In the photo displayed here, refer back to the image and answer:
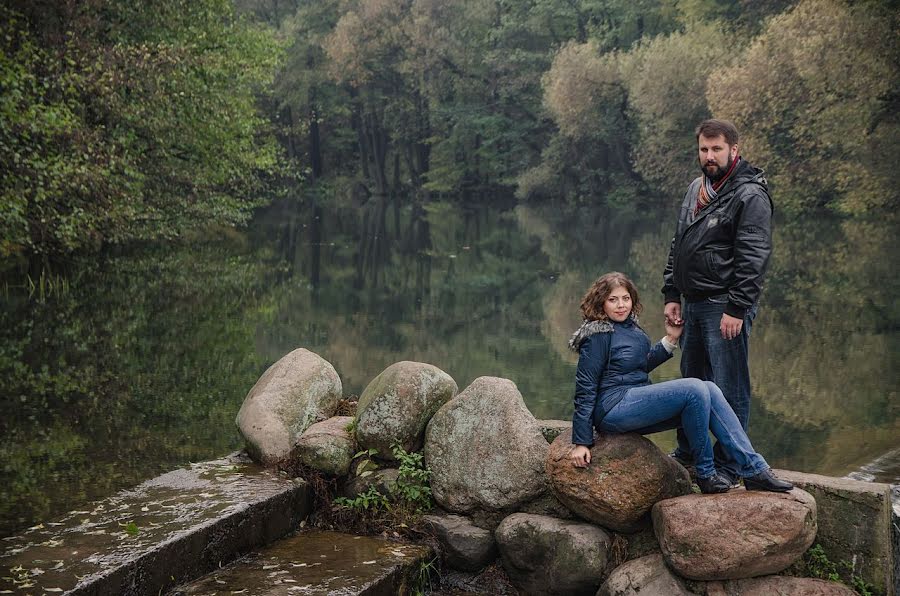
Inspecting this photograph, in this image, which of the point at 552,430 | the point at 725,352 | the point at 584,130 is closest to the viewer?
the point at 725,352

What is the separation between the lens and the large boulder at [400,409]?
6215 millimetres

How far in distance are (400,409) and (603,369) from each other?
5.36 ft

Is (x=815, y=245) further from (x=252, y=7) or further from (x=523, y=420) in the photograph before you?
(x=252, y=7)

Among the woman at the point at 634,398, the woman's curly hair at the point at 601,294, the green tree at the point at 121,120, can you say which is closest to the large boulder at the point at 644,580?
the woman at the point at 634,398

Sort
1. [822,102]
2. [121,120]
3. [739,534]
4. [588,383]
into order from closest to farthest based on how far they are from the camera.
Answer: [739,534]
[588,383]
[121,120]
[822,102]

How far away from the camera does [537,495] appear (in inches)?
226

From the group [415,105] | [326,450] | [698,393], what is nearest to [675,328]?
[698,393]

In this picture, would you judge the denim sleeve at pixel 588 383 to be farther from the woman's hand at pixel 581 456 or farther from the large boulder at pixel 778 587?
the large boulder at pixel 778 587

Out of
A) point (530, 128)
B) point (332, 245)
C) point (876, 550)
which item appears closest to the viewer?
point (876, 550)

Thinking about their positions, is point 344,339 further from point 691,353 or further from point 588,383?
point 588,383

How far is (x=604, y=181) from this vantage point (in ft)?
171

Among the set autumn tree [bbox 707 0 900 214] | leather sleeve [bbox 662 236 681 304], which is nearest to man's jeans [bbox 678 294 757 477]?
leather sleeve [bbox 662 236 681 304]

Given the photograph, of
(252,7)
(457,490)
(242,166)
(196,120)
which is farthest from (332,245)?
(252,7)

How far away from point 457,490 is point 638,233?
28759 mm
